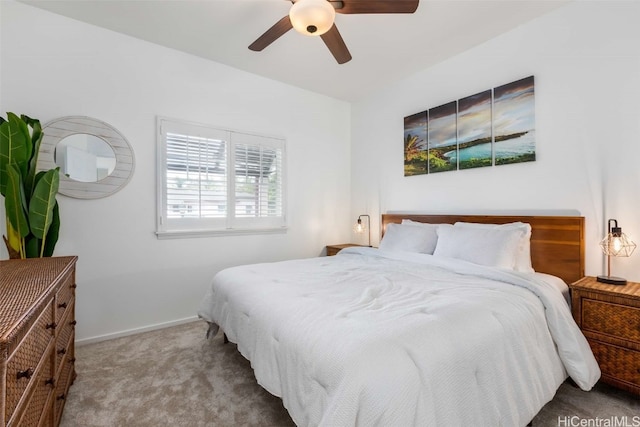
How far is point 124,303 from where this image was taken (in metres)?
2.79

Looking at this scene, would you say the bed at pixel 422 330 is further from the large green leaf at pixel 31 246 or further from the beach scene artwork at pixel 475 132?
the large green leaf at pixel 31 246

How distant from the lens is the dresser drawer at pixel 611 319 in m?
1.72

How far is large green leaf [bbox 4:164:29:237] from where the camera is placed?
191 cm

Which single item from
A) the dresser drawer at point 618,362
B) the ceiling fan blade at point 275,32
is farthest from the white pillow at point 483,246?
the ceiling fan blade at point 275,32

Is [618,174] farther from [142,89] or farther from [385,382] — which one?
[142,89]

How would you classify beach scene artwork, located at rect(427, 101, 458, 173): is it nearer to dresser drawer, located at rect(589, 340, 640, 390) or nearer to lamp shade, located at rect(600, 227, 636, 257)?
lamp shade, located at rect(600, 227, 636, 257)

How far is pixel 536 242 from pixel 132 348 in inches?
140

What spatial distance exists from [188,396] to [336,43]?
8.59ft

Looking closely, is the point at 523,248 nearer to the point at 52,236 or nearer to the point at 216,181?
the point at 216,181

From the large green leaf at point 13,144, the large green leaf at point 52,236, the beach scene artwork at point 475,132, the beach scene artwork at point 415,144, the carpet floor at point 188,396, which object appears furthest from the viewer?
the beach scene artwork at point 415,144

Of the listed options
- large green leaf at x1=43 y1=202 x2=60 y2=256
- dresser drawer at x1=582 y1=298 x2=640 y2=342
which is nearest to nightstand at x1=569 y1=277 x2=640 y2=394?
dresser drawer at x1=582 y1=298 x2=640 y2=342

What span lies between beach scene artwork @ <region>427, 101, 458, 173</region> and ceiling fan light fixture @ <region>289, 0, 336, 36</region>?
187 centimetres

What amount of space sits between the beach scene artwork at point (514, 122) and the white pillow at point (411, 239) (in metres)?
0.92

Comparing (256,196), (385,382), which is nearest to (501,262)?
(385,382)
